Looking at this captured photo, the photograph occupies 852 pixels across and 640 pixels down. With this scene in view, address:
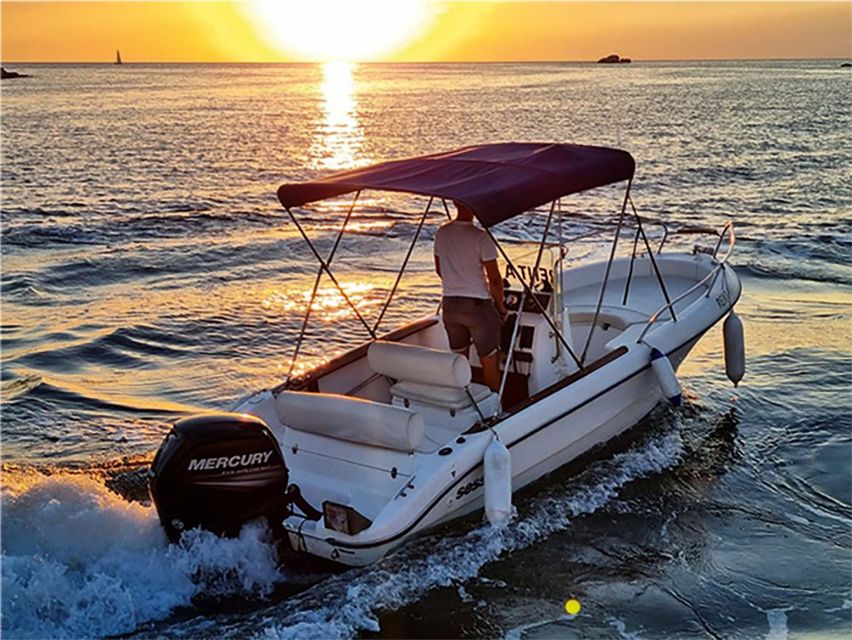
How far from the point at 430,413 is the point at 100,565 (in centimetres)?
257

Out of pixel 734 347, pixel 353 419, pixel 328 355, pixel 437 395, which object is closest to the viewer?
pixel 353 419

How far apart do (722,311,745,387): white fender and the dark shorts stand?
3.12 meters

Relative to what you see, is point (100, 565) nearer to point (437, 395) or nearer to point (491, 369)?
point (437, 395)

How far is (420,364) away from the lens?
21.9ft

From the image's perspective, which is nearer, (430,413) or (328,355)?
(430,413)

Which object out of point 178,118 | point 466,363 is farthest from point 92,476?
point 178,118

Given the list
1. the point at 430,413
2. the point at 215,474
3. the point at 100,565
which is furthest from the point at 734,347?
the point at 100,565

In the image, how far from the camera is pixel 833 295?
12914 mm

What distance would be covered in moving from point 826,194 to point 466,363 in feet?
54.9

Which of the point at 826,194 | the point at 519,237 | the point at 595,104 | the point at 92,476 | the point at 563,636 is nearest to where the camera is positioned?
the point at 563,636

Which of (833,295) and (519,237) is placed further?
(519,237)

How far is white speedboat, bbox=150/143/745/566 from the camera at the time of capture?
18.9ft

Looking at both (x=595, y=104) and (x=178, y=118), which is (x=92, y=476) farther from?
(x=595, y=104)

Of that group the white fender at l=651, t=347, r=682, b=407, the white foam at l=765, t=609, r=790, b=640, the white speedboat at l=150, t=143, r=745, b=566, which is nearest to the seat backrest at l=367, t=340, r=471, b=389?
the white speedboat at l=150, t=143, r=745, b=566
